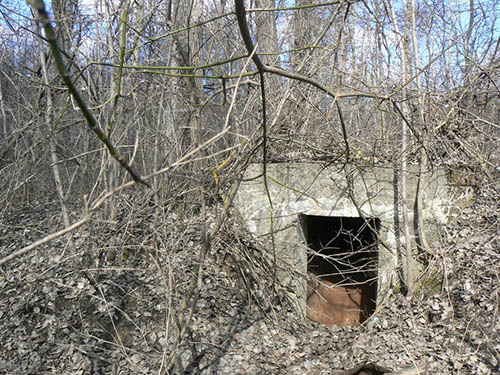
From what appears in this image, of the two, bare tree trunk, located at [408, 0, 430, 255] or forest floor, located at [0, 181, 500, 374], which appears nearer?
forest floor, located at [0, 181, 500, 374]

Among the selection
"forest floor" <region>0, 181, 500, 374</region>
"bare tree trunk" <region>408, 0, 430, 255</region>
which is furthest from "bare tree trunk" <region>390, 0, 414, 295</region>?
"forest floor" <region>0, 181, 500, 374</region>

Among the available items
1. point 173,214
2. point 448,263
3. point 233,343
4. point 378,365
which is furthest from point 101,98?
point 448,263

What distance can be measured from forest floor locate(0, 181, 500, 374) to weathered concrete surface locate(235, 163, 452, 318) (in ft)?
0.97

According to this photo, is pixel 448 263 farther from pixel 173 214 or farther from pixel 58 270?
pixel 58 270

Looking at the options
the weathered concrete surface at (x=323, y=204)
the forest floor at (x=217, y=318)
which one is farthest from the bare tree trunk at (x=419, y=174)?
the forest floor at (x=217, y=318)

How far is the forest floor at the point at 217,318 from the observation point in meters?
3.66

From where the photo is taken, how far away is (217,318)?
444cm

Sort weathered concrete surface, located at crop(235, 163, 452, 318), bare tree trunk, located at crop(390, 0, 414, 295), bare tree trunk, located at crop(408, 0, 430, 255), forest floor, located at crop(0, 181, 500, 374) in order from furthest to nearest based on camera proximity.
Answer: weathered concrete surface, located at crop(235, 163, 452, 318) < bare tree trunk, located at crop(408, 0, 430, 255) < bare tree trunk, located at crop(390, 0, 414, 295) < forest floor, located at crop(0, 181, 500, 374)

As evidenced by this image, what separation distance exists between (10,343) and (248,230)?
2692mm

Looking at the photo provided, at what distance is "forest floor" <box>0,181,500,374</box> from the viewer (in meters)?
3.66

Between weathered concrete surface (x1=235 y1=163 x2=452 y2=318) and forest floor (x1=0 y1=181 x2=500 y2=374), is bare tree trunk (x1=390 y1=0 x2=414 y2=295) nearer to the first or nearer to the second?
weathered concrete surface (x1=235 y1=163 x2=452 y2=318)

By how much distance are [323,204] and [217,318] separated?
1818 mm

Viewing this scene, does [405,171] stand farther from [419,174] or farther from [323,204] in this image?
[323,204]

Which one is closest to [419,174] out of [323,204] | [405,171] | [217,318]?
[405,171]
